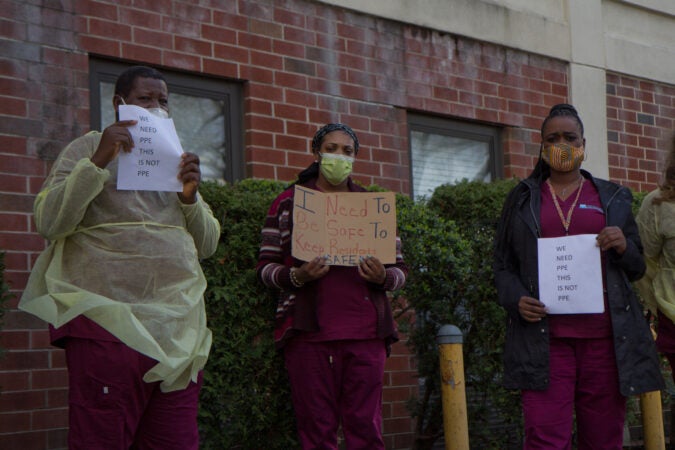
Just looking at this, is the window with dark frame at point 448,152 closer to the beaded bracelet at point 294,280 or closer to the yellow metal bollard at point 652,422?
the yellow metal bollard at point 652,422

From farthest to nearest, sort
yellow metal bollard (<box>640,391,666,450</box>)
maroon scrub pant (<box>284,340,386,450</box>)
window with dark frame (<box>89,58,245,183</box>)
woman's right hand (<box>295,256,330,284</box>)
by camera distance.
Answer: window with dark frame (<box>89,58,245,183</box>) < yellow metal bollard (<box>640,391,666,450</box>) < maroon scrub pant (<box>284,340,386,450</box>) < woman's right hand (<box>295,256,330,284</box>)

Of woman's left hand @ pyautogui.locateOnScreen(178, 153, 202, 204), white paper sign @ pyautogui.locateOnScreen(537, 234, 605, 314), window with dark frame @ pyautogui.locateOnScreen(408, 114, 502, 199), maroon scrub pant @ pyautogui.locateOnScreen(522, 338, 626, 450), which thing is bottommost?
maroon scrub pant @ pyautogui.locateOnScreen(522, 338, 626, 450)

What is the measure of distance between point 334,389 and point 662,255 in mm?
1897

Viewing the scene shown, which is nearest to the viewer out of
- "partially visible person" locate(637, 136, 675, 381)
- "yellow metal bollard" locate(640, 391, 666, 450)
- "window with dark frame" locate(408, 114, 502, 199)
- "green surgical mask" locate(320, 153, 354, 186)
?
"green surgical mask" locate(320, 153, 354, 186)

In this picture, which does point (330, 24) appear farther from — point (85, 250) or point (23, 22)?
point (85, 250)

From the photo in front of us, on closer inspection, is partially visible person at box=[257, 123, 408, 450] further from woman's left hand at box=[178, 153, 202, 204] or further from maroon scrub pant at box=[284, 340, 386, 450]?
woman's left hand at box=[178, 153, 202, 204]

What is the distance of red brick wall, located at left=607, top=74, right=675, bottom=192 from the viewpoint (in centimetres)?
1022

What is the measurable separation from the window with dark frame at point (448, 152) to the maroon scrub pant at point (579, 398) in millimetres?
3981

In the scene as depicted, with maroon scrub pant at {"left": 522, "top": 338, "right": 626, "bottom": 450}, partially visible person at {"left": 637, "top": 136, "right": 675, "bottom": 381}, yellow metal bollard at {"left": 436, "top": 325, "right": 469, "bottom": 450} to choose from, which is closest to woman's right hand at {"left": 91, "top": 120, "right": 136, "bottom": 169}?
maroon scrub pant at {"left": 522, "top": 338, "right": 626, "bottom": 450}

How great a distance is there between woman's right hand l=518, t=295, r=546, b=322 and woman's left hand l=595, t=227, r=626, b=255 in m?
0.39

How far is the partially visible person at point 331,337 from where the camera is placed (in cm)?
498

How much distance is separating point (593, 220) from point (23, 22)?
363 cm

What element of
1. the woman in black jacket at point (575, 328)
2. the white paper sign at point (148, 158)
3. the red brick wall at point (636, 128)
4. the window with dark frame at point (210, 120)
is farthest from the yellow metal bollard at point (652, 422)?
the red brick wall at point (636, 128)

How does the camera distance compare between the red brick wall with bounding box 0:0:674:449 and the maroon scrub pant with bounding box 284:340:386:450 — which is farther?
the red brick wall with bounding box 0:0:674:449
